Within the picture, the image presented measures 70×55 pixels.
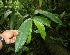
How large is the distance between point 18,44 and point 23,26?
17cm

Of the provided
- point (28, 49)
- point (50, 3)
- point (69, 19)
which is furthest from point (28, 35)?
point (69, 19)

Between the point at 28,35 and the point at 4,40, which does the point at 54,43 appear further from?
the point at 28,35

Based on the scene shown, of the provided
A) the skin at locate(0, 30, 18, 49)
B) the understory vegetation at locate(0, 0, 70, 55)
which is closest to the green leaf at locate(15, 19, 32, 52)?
the understory vegetation at locate(0, 0, 70, 55)

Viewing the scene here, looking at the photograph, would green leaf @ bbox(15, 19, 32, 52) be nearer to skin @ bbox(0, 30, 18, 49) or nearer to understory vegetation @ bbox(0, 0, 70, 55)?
understory vegetation @ bbox(0, 0, 70, 55)

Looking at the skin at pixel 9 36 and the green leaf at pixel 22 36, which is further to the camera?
the skin at pixel 9 36

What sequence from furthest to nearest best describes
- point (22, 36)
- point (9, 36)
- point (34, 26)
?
point (34, 26) → point (9, 36) → point (22, 36)

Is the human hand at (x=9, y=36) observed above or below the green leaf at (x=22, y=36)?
below

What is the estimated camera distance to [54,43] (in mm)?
2660

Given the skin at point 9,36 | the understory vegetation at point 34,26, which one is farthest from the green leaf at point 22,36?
the skin at point 9,36

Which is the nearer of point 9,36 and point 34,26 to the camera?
point 9,36

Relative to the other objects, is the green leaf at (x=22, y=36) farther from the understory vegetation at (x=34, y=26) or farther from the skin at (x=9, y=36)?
the skin at (x=9, y=36)

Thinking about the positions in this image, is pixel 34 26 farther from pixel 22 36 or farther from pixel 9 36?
pixel 22 36

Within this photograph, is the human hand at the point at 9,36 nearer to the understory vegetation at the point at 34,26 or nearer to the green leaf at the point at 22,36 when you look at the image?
the understory vegetation at the point at 34,26

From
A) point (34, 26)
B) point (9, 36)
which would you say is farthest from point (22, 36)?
point (34, 26)
